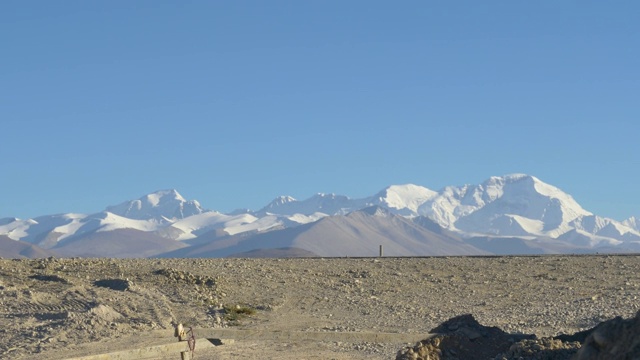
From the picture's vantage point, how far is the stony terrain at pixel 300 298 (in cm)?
2530

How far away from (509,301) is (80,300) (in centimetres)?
1367

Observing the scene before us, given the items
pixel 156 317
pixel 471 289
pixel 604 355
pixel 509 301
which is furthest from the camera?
pixel 471 289

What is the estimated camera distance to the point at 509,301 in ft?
109

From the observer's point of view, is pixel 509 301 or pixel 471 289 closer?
pixel 509 301

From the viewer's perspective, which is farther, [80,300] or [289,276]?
[289,276]

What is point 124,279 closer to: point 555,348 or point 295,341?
point 295,341

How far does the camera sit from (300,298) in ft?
111

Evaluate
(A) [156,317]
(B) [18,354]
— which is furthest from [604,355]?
(A) [156,317]

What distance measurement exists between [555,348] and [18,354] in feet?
43.2

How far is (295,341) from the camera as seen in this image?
23328 mm

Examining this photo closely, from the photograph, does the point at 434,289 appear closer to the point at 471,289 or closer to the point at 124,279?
the point at 471,289

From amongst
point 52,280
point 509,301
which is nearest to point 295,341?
point 509,301

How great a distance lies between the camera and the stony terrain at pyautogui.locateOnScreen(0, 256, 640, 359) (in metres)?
25.3

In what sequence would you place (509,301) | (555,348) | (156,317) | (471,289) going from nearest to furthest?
(555,348)
(156,317)
(509,301)
(471,289)
